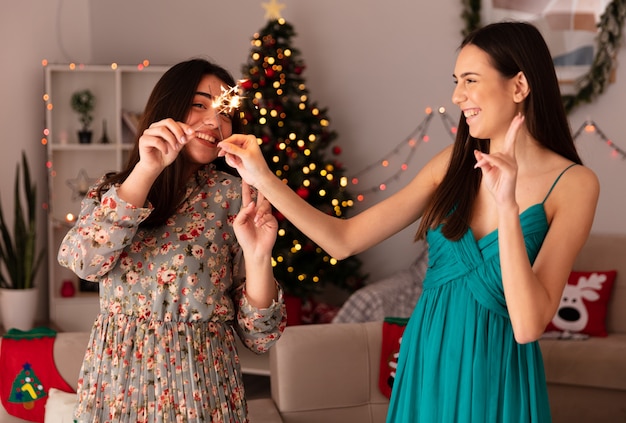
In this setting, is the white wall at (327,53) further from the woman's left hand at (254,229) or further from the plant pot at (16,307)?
the woman's left hand at (254,229)

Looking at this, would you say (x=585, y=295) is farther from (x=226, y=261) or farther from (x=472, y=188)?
(x=226, y=261)

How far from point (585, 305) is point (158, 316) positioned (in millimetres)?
3162

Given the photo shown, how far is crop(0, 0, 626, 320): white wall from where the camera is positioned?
218 inches

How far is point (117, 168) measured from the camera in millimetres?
5703

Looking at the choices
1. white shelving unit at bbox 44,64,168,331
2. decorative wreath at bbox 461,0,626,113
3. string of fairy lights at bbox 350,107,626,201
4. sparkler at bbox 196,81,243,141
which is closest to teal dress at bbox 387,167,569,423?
sparkler at bbox 196,81,243,141

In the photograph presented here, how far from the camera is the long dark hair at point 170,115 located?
1704 millimetres

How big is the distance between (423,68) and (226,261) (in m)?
4.05

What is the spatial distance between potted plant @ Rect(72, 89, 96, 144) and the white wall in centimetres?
31

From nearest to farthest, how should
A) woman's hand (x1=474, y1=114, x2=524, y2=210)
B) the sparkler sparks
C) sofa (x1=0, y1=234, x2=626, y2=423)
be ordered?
woman's hand (x1=474, y1=114, x2=524, y2=210) < the sparkler sparks < sofa (x1=0, y1=234, x2=626, y2=423)

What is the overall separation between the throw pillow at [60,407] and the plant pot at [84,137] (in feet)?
10.3

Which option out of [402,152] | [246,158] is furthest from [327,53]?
[246,158]

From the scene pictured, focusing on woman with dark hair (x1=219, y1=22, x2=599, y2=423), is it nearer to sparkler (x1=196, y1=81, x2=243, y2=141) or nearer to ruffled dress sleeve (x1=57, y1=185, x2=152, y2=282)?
sparkler (x1=196, y1=81, x2=243, y2=141)

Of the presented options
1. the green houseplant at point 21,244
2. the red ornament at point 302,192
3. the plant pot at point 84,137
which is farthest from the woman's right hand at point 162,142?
the plant pot at point 84,137

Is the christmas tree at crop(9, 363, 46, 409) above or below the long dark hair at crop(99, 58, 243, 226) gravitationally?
below
